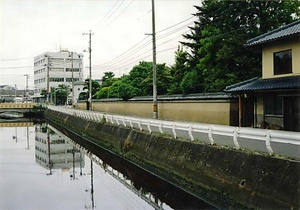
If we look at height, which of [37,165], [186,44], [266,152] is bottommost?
[37,165]

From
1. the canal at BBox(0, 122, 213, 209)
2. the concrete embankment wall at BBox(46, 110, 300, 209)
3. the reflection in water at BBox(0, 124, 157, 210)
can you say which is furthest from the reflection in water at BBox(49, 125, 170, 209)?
the concrete embankment wall at BBox(46, 110, 300, 209)

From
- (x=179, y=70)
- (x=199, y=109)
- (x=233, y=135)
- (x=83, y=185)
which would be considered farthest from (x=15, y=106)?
(x=233, y=135)

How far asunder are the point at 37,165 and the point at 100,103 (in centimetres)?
2928

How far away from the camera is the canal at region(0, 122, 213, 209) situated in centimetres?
1230

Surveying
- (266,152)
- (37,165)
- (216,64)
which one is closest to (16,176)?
(37,165)

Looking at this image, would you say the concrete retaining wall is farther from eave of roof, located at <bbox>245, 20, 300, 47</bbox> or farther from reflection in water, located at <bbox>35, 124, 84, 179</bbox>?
reflection in water, located at <bbox>35, 124, 84, 179</bbox>

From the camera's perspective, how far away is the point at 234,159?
10.9m

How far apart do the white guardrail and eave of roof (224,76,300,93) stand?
4.41 meters

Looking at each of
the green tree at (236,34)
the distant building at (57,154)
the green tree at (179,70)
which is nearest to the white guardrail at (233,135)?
the distant building at (57,154)

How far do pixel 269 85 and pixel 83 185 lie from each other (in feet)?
35.4

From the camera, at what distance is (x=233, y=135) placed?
11.0 metres

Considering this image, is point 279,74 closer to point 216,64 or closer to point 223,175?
point 223,175

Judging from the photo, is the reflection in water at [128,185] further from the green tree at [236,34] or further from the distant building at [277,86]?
the green tree at [236,34]

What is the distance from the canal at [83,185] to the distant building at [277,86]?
7.20 meters
